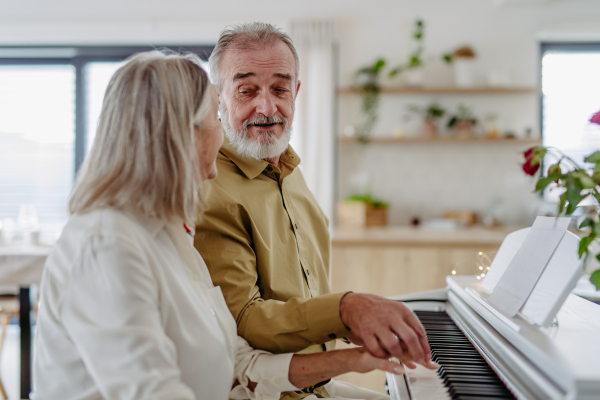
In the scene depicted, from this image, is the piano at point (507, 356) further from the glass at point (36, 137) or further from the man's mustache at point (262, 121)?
the glass at point (36, 137)

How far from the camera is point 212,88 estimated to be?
0.93 metres

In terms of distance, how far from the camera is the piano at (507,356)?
733 millimetres

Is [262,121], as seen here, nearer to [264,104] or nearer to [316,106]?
[264,104]

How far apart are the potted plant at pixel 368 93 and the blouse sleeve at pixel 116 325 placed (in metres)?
3.23

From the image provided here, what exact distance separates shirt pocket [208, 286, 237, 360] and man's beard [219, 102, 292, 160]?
474 mm

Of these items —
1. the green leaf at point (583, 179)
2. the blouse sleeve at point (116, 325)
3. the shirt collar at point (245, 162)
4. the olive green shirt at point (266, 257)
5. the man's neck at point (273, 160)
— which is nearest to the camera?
the blouse sleeve at point (116, 325)

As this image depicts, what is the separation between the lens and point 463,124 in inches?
149

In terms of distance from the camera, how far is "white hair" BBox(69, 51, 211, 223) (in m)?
0.80

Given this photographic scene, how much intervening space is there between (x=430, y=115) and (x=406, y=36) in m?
0.69

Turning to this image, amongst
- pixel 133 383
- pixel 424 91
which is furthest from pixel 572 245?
pixel 424 91

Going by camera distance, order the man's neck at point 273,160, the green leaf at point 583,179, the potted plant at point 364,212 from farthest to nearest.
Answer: the potted plant at point 364,212, the man's neck at point 273,160, the green leaf at point 583,179

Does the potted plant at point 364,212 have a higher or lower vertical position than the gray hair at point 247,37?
lower

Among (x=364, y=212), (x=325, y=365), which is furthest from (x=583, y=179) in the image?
(x=364, y=212)

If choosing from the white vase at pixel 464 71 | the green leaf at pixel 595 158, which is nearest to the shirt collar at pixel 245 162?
the green leaf at pixel 595 158
